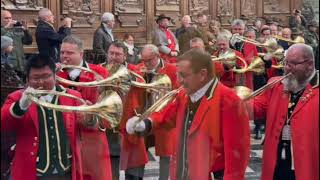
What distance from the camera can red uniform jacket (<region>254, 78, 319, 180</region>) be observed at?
16.8ft

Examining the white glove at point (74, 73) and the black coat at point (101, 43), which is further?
the black coat at point (101, 43)

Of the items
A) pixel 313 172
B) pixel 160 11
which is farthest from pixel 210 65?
pixel 160 11

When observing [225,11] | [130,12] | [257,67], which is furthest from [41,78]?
[225,11]

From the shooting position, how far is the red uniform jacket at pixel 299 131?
16.8 feet

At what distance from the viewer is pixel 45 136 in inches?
182

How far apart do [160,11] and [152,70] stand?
32.0 feet

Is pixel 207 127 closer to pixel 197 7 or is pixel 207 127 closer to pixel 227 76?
pixel 227 76

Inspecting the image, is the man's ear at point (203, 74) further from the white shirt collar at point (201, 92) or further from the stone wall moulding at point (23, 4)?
the stone wall moulding at point (23, 4)

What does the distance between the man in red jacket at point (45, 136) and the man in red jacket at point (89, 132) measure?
0.26 metres

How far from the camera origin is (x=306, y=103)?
17.0 ft

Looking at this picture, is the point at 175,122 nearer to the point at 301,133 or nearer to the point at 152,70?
the point at 301,133

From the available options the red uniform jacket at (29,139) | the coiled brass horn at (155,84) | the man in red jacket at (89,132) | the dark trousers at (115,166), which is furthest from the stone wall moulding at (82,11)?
the red uniform jacket at (29,139)

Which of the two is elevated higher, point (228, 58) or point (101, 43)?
point (101, 43)

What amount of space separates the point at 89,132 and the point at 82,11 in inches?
407
